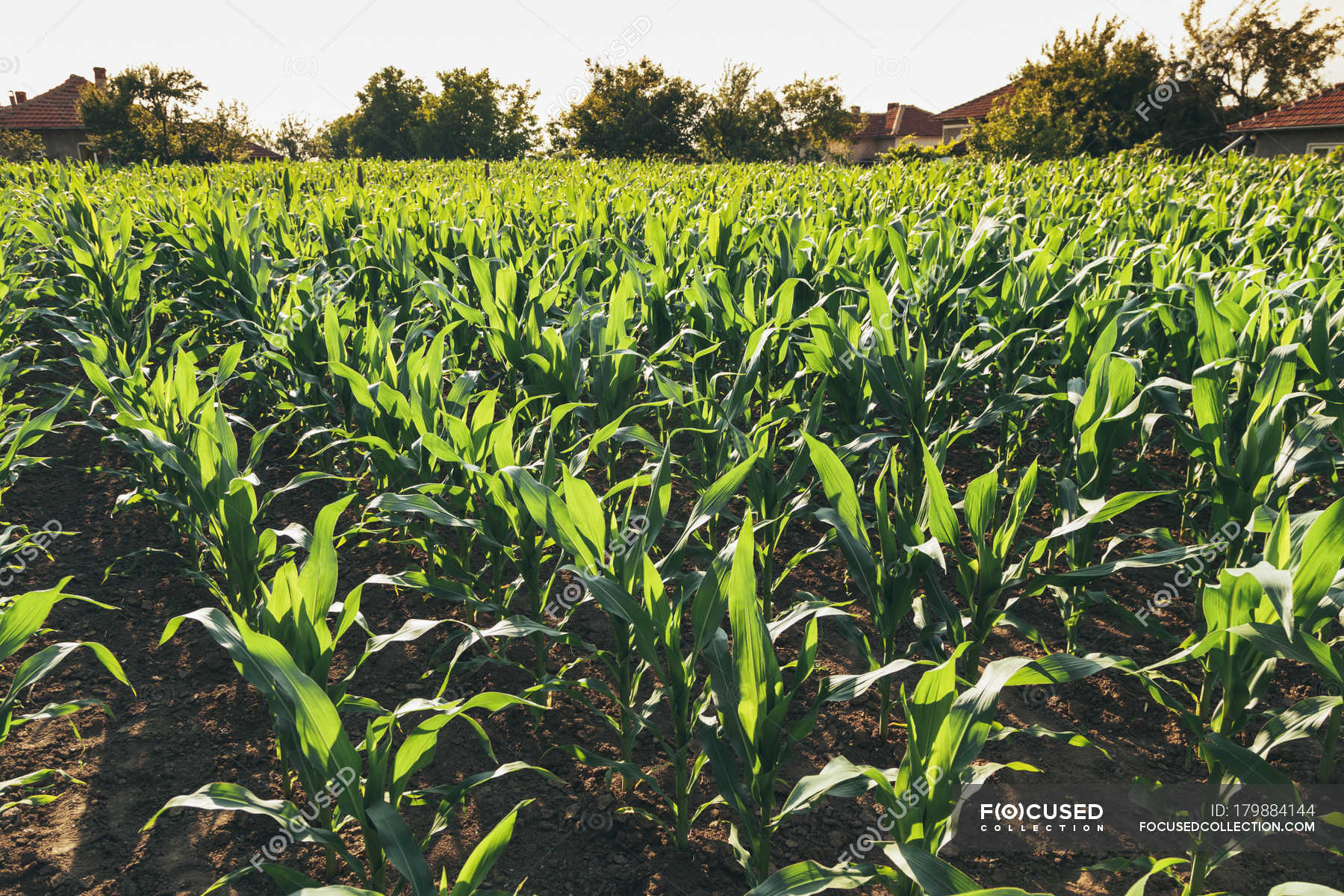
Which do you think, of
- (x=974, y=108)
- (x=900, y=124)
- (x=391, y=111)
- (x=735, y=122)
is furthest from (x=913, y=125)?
(x=391, y=111)

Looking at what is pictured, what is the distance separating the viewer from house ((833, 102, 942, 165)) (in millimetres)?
58656

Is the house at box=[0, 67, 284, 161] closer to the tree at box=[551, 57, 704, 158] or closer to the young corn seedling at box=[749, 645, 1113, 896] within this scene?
the tree at box=[551, 57, 704, 158]

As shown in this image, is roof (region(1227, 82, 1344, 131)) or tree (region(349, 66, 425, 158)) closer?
roof (region(1227, 82, 1344, 131))

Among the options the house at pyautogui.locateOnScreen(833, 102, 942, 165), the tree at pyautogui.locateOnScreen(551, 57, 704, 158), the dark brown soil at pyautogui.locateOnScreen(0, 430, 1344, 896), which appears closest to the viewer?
the dark brown soil at pyautogui.locateOnScreen(0, 430, 1344, 896)

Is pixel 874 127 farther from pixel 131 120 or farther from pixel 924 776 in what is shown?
pixel 924 776

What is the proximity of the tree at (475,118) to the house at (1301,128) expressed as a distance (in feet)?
113

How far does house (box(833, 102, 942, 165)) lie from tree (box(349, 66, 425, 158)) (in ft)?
97.9

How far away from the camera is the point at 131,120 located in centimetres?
3562

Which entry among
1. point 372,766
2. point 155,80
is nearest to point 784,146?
point 155,80

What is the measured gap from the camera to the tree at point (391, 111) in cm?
4938

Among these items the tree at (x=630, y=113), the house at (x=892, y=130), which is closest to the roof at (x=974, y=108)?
the house at (x=892, y=130)

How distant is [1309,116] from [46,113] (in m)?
59.4

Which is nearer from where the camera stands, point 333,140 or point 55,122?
point 55,122

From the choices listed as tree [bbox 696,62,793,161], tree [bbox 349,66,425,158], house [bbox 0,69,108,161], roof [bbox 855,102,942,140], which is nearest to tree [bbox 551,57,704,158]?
tree [bbox 696,62,793,161]
